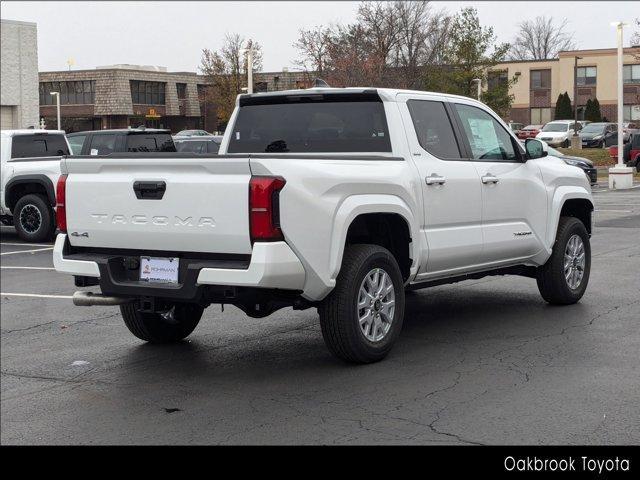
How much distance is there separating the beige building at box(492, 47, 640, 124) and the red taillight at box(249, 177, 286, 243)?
75130 mm

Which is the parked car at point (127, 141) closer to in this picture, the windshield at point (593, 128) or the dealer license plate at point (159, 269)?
the dealer license plate at point (159, 269)

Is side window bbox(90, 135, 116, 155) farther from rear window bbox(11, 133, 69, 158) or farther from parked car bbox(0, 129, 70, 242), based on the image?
parked car bbox(0, 129, 70, 242)

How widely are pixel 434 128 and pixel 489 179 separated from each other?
71 centimetres

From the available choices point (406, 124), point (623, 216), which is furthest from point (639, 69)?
point (406, 124)

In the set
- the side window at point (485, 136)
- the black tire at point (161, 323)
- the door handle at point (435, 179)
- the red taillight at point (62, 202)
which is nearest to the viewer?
the red taillight at point (62, 202)

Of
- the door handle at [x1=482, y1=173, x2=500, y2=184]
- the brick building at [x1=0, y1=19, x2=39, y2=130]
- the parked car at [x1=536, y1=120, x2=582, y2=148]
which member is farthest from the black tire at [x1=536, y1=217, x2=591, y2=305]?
the parked car at [x1=536, y1=120, x2=582, y2=148]

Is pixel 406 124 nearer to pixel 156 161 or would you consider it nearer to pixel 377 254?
pixel 377 254

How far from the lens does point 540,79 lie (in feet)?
283

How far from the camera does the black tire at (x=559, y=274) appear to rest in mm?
9547

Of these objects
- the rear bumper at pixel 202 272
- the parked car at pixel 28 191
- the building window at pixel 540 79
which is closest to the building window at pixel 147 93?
the building window at pixel 540 79

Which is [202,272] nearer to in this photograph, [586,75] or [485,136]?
[485,136]

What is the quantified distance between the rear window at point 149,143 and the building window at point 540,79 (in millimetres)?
70852
